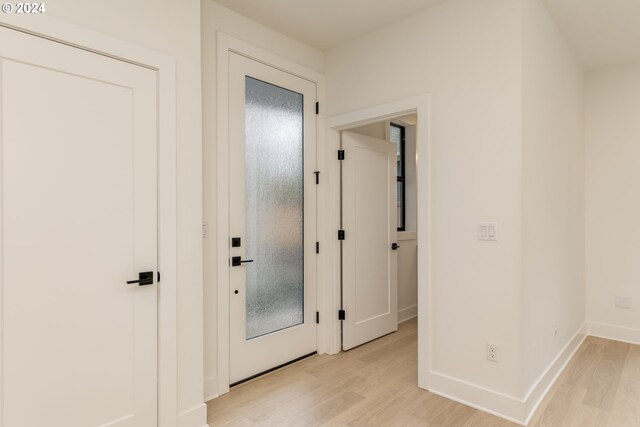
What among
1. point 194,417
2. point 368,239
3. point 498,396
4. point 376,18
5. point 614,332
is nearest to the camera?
point 194,417

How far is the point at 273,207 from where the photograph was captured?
9.69 ft

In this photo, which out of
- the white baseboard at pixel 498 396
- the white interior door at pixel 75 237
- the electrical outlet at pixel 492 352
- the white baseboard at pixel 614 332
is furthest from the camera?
the white baseboard at pixel 614 332

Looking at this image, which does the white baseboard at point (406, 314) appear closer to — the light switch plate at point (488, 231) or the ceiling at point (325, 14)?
the light switch plate at point (488, 231)

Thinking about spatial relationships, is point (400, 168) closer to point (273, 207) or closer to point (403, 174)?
point (403, 174)

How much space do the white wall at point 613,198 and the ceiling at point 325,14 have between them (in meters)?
2.49

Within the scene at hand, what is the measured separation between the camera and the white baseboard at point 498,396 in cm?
221

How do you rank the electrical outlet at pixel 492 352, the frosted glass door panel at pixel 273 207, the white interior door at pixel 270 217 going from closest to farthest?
the electrical outlet at pixel 492 352
the white interior door at pixel 270 217
the frosted glass door panel at pixel 273 207

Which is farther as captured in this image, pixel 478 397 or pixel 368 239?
pixel 368 239

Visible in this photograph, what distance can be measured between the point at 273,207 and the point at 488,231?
5.30 ft

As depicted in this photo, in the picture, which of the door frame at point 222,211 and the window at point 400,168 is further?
the window at point 400,168

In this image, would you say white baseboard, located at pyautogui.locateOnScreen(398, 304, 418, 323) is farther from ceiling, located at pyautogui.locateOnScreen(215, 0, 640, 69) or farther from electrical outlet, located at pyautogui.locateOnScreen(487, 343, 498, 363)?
ceiling, located at pyautogui.locateOnScreen(215, 0, 640, 69)

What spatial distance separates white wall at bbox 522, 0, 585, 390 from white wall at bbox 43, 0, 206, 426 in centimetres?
201

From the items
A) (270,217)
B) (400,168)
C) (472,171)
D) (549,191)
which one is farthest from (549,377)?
(400,168)

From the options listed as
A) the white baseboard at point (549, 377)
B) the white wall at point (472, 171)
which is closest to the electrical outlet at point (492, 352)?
the white wall at point (472, 171)
